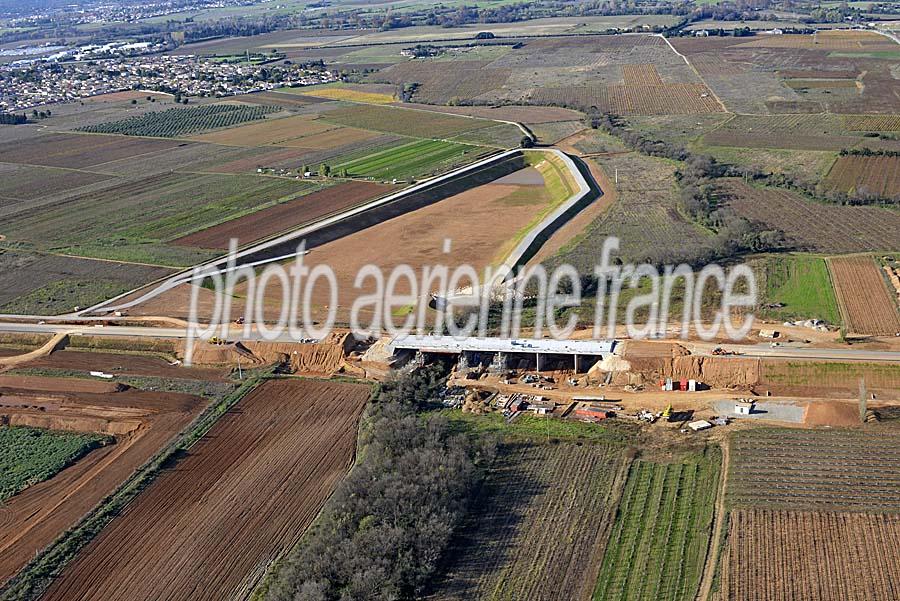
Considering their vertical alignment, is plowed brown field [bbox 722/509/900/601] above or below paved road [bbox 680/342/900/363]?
below

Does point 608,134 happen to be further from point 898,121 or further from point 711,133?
point 898,121

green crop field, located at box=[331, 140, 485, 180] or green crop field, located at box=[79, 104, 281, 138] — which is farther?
green crop field, located at box=[79, 104, 281, 138]

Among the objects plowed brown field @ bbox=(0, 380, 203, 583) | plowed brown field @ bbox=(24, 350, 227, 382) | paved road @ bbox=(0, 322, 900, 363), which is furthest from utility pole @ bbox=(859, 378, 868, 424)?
plowed brown field @ bbox=(24, 350, 227, 382)

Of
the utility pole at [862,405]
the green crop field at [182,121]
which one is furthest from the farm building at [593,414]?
the green crop field at [182,121]

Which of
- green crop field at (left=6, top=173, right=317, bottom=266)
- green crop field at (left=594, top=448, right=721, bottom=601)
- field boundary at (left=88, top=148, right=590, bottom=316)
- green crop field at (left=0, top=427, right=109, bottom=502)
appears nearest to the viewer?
green crop field at (left=594, top=448, right=721, bottom=601)

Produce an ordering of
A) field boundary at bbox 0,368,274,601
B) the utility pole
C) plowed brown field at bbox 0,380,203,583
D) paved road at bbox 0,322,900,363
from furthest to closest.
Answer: paved road at bbox 0,322,900,363 → the utility pole → plowed brown field at bbox 0,380,203,583 → field boundary at bbox 0,368,274,601

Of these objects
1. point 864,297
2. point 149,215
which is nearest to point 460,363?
point 864,297

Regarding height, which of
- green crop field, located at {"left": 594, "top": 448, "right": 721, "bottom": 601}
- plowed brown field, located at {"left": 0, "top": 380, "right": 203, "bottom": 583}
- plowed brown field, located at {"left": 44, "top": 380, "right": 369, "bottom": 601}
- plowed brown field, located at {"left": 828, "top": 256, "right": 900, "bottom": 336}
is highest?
plowed brown field, located at {"left": 828, "top": 256, "right": 900, "bottom": 336}

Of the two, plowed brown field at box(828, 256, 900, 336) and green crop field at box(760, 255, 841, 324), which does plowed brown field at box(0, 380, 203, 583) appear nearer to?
green crop field at box(760, 255, 841, 324)

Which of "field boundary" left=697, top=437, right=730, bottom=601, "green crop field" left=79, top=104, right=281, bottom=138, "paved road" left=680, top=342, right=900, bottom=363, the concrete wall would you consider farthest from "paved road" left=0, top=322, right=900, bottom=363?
"green crop field" left=79, top=104, right=281, bottom=138
